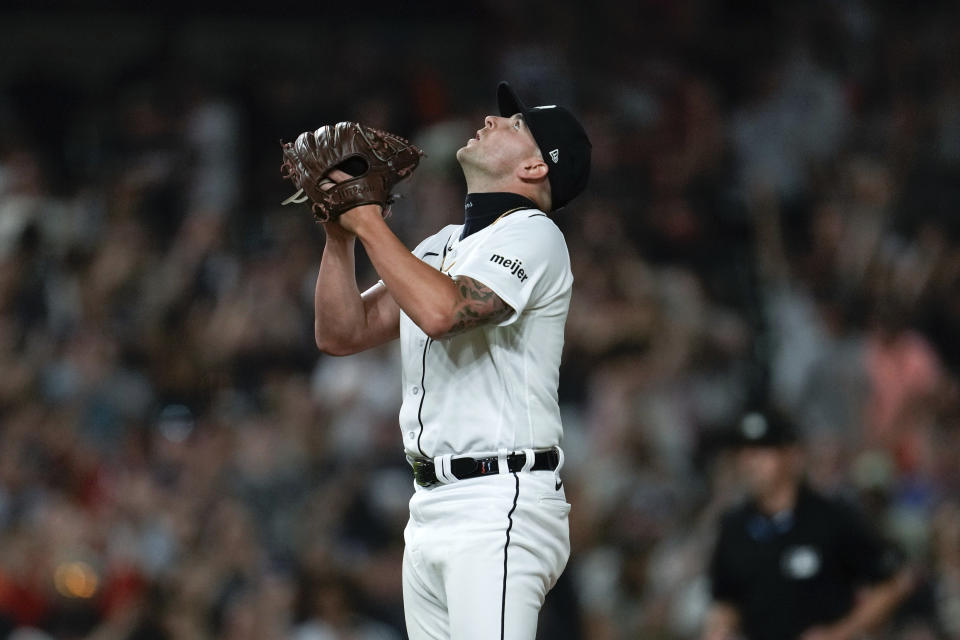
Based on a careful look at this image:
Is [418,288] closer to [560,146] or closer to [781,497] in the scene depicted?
[560,146]

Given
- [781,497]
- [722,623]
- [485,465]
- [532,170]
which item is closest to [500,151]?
[532,170]

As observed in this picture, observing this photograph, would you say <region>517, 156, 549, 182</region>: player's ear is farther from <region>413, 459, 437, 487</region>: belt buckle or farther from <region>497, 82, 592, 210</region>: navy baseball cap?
<region>413, 459, 437, 487</region>: belt buckle

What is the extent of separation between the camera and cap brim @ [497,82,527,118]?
3857mm

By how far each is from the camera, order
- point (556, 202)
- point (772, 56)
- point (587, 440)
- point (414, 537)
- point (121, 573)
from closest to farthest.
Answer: point (414, 537), point (556, 202), point (121, 573), point (587, 440), point (772, 56)

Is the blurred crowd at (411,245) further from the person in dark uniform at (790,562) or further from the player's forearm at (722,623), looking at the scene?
the person in dark uniform at (790,562)

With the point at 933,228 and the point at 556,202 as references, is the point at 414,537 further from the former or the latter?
the point at 933,228

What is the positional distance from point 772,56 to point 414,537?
841 centimetres

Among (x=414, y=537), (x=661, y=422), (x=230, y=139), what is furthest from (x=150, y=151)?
(x=414, y=537)

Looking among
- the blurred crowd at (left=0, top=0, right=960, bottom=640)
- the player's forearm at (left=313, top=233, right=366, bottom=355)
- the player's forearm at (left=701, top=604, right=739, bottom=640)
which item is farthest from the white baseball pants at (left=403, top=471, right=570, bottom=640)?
the blurred crowd at (left=0, top=0, right=960, bottom=640)

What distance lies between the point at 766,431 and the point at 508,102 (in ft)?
8.58

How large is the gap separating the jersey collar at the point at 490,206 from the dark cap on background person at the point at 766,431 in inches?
101

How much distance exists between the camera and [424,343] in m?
3.62

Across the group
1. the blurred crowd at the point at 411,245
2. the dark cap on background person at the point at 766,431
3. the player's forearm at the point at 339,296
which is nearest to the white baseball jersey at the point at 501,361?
the player's forearm at the point at 339,296

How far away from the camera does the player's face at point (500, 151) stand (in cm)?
374
